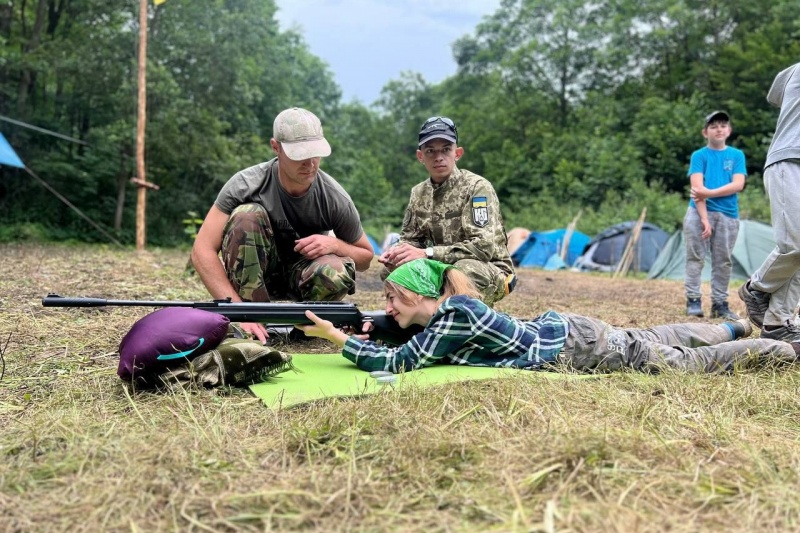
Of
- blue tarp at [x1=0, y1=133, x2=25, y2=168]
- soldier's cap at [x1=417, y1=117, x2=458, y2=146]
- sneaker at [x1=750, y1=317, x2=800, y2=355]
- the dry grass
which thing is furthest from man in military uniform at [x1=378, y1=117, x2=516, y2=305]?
blue tarp at [x1=0, y1=133, x2=25, y2=168]

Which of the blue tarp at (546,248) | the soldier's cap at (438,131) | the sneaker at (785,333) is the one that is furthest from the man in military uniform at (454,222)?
the blue tarp at (546,248)

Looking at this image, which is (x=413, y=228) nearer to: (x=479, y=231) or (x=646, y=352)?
(x=479, y=231)

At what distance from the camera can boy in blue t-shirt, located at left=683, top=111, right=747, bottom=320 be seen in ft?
18.2

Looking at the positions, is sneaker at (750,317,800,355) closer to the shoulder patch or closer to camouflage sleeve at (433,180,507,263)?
camouflage sleeve at (433,180,507,263)

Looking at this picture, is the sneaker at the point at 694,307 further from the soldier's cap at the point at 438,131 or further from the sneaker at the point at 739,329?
the soldier's cap at the point at 438,131

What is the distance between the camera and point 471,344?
3.06m

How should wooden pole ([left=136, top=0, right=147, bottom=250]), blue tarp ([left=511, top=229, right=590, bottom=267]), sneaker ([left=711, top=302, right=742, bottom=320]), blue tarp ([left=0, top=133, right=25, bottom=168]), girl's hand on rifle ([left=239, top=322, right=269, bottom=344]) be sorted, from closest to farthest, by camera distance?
girl's hand on rifle ([left=239, top=322, right=269, bottom=344]), sneaker ([left=711, top=302, right=742, bottom=320]), blue tarp ([left=0, top=133, right=25, bottom=168]), wooden pole ([left=136, top=0, right=147, bottom=250]), blue tarp ([left=511, top=229, right=590, bottom=267])

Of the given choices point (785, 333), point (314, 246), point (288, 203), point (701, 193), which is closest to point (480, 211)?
point (314, 246)

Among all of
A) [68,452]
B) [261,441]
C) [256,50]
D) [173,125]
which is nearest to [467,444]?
[261,441]

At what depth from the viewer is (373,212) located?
35.5 meters

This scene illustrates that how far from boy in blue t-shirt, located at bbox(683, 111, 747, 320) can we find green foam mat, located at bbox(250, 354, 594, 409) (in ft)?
11.0

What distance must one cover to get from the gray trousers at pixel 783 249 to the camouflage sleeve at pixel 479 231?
5.00ft

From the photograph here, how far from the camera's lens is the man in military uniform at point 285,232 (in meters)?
3.55

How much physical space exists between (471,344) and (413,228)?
155 cm
